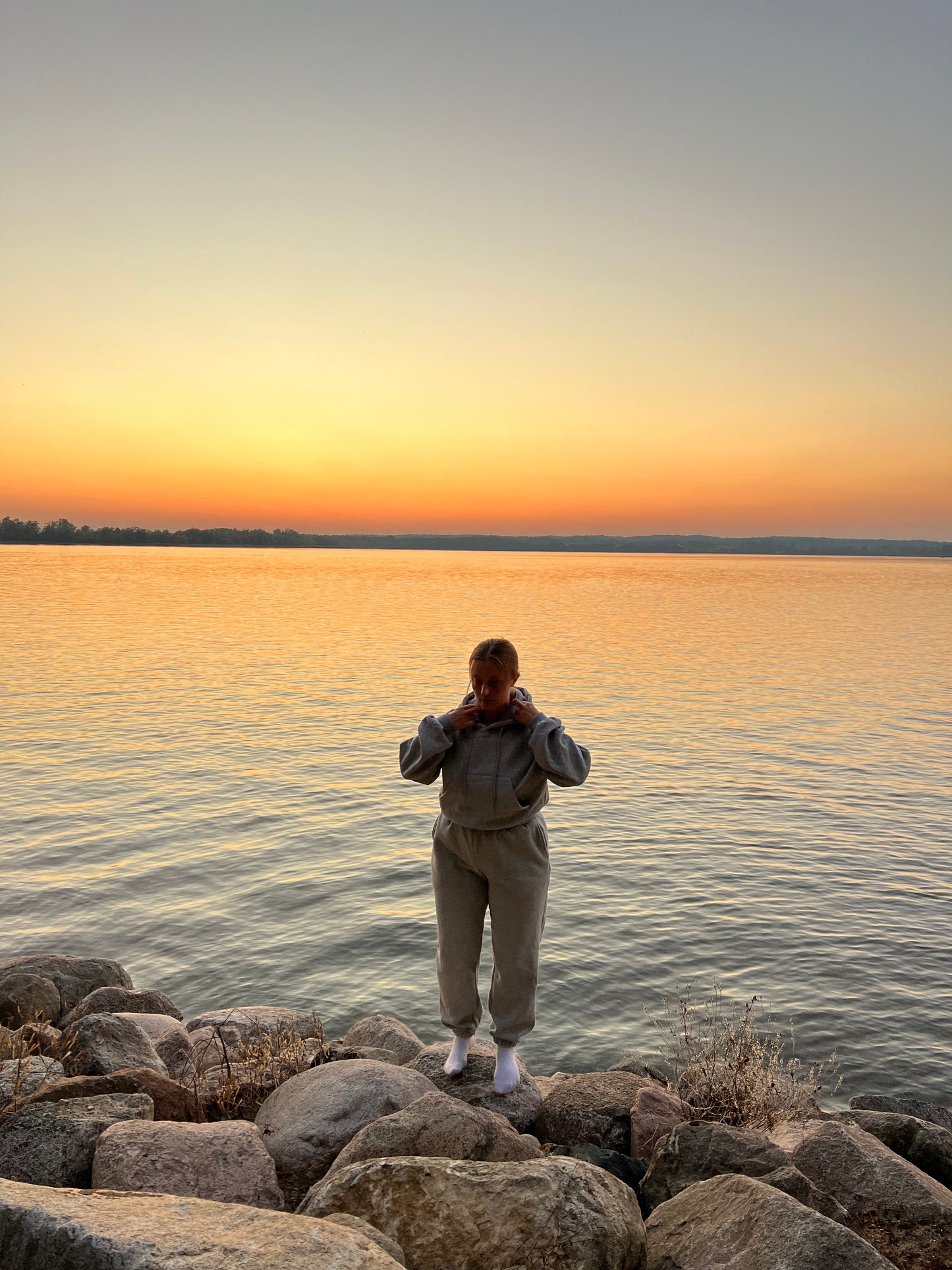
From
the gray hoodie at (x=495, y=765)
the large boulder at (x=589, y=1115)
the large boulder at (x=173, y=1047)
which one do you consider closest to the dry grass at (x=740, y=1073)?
the large boulder at (x=589, y=1115)

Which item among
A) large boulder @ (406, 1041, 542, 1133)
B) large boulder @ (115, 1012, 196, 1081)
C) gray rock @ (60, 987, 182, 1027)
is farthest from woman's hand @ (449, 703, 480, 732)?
gray rock @ (60, 987, 182, 1027)

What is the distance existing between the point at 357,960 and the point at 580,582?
99081mm

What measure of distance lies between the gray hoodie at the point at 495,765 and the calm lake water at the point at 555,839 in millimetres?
4015

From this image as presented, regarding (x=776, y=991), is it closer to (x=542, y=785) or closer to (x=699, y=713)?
(x=542, y=785)

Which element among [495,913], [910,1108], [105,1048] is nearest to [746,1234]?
[495,913]

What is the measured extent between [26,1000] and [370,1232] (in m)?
5.20

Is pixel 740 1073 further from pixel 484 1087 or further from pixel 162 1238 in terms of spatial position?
pixel 162 1238

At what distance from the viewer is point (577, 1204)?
4.30m

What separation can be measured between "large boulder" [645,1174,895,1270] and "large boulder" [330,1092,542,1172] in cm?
86

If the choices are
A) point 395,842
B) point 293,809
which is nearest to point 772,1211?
point 395,842

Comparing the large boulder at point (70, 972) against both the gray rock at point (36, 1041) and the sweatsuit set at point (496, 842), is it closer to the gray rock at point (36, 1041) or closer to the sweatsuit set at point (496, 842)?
the gray rock at point (36, 1041)

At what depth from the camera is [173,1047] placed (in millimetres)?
7207

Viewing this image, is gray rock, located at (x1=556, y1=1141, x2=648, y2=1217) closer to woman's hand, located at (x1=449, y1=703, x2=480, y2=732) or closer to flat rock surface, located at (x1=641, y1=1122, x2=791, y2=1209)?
flat rock surface, located at (x1=641, y1=1122, x2=791, y2=1209)

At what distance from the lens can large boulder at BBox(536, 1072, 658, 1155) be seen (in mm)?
6312
